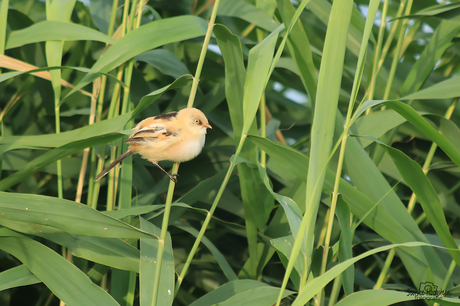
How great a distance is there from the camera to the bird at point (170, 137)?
176 centimetres

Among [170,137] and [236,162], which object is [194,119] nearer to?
[170,137]

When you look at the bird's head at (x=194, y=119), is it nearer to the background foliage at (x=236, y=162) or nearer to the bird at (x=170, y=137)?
the bird at (x=170, y=137)

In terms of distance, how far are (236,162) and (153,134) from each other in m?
0.59

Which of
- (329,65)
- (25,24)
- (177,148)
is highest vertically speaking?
(25,24)

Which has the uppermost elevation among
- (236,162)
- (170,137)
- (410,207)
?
(170,137)

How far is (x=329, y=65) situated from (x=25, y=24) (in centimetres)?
191

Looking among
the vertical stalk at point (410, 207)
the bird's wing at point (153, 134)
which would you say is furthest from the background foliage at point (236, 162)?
the bird's wing at point (153, 134)

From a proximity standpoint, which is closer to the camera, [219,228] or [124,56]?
[124,56]

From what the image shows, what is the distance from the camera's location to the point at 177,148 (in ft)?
5.81

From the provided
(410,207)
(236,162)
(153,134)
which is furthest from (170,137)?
(410,207)

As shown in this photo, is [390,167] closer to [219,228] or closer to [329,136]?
[219,228]

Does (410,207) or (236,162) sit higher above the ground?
(236,162)

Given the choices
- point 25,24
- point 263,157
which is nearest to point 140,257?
point 263,157

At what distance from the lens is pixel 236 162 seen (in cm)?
137
